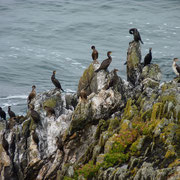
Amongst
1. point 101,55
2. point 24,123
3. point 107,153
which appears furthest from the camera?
point 101,55

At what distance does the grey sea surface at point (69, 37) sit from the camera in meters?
36.0

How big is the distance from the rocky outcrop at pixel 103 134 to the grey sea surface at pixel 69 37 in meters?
10.6

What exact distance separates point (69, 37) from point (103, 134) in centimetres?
3725

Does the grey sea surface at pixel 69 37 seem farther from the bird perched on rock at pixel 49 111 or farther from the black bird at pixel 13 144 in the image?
the bird perched on rock at pixel 49 111

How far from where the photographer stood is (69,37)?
50.4 metres

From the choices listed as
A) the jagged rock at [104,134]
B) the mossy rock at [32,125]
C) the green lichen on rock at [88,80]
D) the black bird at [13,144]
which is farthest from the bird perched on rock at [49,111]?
the green lichen on rock at [88,80]

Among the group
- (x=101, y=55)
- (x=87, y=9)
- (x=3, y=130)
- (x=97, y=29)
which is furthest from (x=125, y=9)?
(x=3, y=130)

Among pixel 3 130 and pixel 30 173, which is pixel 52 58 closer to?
pixel 3 130

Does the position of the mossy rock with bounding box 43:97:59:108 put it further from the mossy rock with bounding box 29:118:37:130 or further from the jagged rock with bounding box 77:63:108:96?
the jagged rock with bounding box 77:63:108:96

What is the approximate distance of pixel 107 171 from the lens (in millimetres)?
12320

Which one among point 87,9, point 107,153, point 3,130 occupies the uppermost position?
point 87,9

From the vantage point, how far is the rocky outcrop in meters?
12.3

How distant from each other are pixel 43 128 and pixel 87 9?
4801 cm

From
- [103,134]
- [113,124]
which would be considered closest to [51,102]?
[113,124]
